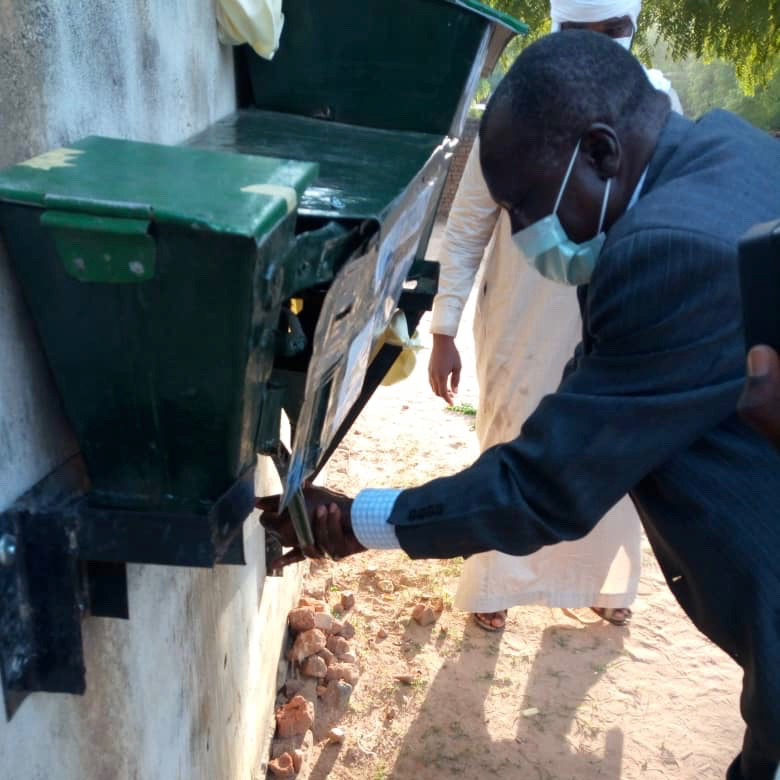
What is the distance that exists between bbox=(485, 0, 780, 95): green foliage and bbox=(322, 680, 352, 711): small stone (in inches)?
146

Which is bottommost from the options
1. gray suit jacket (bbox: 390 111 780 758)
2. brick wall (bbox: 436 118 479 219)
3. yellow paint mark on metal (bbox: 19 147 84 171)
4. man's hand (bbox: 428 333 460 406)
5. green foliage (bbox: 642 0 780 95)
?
brick wall (bbox: 436 118 479 219)

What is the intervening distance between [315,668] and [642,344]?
78.2 inches

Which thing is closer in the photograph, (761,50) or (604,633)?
(604,633)

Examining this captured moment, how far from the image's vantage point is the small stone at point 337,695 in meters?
3.00

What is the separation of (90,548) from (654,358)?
0.90 metres

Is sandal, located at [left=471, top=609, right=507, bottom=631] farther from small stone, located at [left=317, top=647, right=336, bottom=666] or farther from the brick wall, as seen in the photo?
the brick wall

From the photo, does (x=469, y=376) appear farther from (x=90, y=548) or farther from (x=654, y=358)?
(x=90, y=548)

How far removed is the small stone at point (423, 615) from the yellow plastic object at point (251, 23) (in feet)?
7.19

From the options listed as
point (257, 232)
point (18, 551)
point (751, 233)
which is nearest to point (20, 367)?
point (18, 551)

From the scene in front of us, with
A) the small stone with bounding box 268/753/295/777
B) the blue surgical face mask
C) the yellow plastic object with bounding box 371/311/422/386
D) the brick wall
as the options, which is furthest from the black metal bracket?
the brick wall

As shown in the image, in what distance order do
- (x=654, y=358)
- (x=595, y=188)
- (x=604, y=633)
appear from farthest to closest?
(x=604, y=633) → (x=595, y=188) → (x=654, y=358)

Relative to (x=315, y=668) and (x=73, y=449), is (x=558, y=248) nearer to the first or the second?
(x=73, y=449)

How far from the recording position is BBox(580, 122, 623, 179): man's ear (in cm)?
153

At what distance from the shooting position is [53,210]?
3.03 ft
